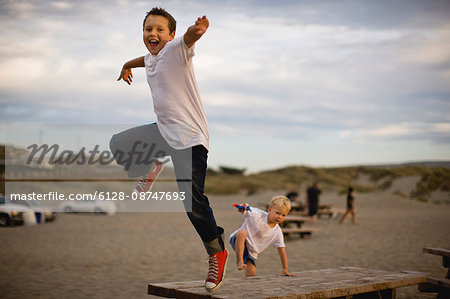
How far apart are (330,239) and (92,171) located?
8.71 meters

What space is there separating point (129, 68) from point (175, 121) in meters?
1.02

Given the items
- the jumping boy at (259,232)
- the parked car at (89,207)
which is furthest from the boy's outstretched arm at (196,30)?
the parked car at (89,207)

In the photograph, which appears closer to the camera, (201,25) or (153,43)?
(201,25)

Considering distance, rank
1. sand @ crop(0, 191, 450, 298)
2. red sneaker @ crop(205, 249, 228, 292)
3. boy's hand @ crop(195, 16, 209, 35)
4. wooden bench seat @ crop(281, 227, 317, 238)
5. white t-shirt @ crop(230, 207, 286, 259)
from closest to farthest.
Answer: boy's hand @ crop(195, 16, 209, 35)
red sneaker @ crop(205, 249, 228, 292)
white t-shirt @ crop(230, 207, 286, 259)
sand @ crop(0, 191, 450, 298)
wooden bench seat @ crop(281, 227, 317, 238)

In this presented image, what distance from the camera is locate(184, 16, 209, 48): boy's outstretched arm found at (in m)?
3.50

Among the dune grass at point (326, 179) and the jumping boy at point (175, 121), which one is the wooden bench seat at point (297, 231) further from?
the dune grass at point (326, 179)

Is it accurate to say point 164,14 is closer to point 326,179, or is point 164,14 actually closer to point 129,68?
point 129,68

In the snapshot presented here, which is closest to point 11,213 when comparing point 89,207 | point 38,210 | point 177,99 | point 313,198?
point 38,210

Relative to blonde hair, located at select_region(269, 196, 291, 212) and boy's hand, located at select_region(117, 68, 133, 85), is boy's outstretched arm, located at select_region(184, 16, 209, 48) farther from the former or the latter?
blonde hair, located at select_region(269, 196, 291, 212)

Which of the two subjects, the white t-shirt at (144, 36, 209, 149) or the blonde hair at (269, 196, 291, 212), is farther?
the blonde hair at (269, 196, 291, 212)

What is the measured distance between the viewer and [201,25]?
11.5 ft

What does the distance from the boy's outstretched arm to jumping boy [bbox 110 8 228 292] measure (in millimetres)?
73

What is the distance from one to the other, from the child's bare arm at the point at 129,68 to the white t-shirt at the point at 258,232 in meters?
2.32

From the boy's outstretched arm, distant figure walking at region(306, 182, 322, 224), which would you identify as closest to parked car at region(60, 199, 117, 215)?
distant figure walking at region(306, 182, 322, 224)
